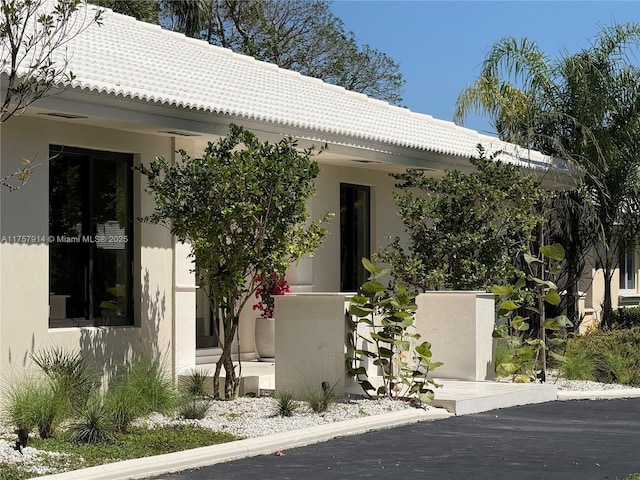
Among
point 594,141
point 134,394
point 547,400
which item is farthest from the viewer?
point 594,141

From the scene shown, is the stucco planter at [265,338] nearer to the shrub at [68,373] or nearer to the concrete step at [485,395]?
the concrete step at [485,395]

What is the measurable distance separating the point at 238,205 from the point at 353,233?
7500mm

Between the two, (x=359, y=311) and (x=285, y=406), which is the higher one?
(x=359, y=311)

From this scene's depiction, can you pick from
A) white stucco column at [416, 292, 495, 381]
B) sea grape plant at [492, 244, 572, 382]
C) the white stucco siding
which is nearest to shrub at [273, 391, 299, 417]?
the white stucco siding

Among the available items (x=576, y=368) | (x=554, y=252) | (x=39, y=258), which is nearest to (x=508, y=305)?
(x=554, y=252)

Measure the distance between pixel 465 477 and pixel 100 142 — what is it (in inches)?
262

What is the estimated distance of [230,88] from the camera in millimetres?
16547

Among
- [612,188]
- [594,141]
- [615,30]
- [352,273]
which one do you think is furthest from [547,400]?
[615,30]

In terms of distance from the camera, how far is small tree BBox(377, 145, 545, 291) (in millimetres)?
17500

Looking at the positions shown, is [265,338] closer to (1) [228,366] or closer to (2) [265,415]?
(1) [228,366]

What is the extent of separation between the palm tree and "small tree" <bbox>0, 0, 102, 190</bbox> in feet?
32.1

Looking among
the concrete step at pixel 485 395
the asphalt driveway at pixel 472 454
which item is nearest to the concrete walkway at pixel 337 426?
the concrete step at pixel 485 395

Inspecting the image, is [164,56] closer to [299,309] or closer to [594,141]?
[299,309]

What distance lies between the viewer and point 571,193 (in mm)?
22453
